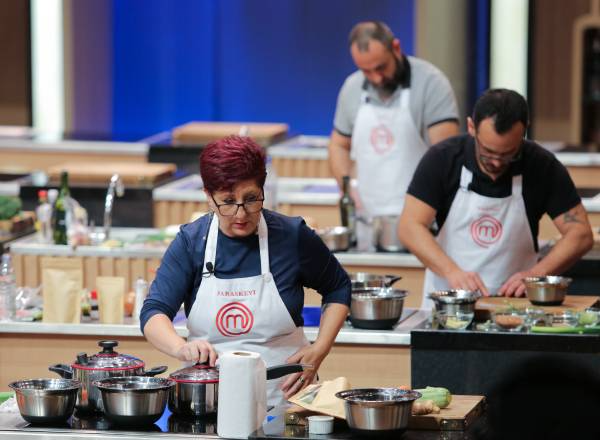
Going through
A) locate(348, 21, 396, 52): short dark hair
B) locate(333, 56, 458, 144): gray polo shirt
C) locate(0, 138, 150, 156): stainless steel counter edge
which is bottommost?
locate(0, 138, 150, 156): stainless steel counter edge

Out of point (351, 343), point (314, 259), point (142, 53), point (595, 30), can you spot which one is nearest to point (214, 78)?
point (142, 53)

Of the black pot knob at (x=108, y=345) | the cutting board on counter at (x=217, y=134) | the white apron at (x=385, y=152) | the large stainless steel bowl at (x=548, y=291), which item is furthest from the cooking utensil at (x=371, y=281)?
the cutting board on counter at (x=217, y=134)

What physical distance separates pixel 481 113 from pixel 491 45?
18.0 feet

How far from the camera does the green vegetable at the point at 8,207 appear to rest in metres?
5.86

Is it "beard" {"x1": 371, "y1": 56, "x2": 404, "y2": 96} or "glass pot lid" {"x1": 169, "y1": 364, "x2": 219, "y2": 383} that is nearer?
"glass pot lid" {"x1": 169, "y1": 364, "x2": 219, "y2": 383}

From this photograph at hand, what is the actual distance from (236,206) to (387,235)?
2.39m

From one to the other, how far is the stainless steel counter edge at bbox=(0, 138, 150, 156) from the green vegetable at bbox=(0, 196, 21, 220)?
2095 mm

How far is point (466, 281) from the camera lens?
171 inches

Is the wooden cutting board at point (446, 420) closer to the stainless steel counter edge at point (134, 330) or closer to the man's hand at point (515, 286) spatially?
the stainless steel counter edge at point (134, 330)

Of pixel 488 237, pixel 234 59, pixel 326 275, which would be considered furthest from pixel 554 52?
pixel 326 275

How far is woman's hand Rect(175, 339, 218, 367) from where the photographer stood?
3.06 meters

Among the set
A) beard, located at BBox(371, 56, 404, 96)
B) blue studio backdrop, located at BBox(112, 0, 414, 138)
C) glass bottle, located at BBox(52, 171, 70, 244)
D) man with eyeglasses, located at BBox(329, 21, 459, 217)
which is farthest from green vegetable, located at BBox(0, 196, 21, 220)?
blue studio backdrop, located at BBox(112, 0, 414, 138)

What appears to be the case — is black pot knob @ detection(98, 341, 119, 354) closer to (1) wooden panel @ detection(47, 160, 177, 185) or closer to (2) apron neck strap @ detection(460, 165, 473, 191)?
(2) apron neck strap @ detection(460, 165, 473, 191)

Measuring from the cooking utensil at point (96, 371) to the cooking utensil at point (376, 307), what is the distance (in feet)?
3.71
